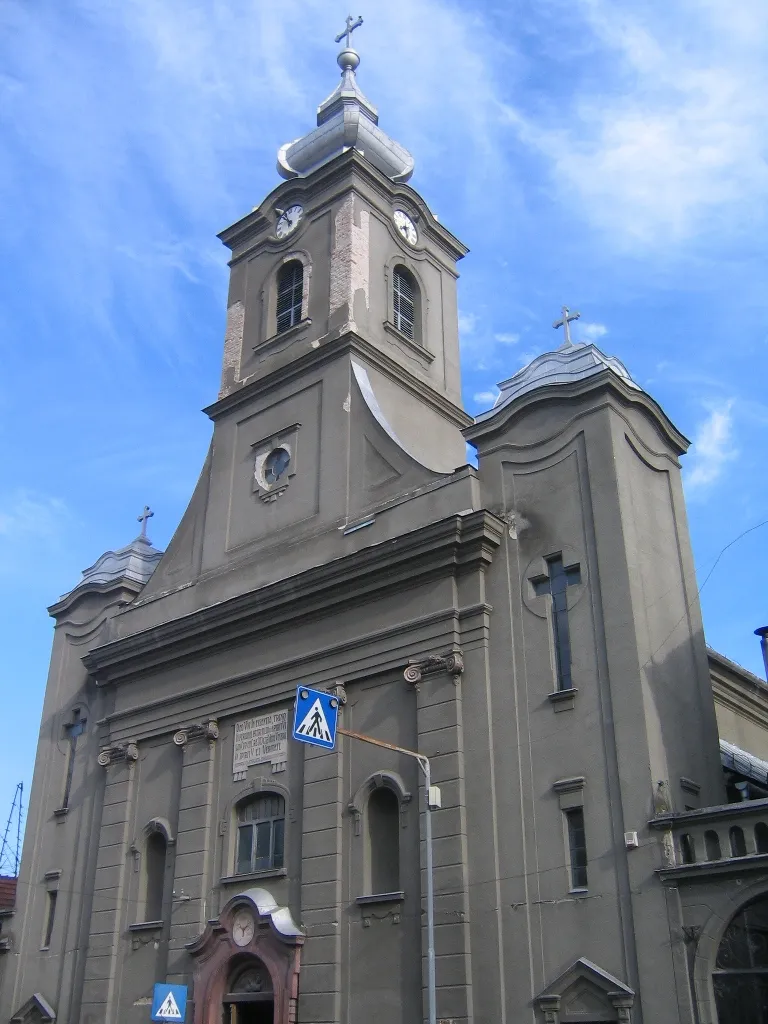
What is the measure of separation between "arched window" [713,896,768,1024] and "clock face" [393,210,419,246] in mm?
21506

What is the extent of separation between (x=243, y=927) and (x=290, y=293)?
17.2 meters

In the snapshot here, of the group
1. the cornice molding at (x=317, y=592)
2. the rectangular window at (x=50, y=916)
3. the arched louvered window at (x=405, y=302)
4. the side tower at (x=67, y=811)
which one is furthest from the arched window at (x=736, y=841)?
the rectangular window at (x=50, y=916)

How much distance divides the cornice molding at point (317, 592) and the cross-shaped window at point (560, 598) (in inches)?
49.5

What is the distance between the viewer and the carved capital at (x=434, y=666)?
22.0 metres

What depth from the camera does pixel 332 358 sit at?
28.9 m

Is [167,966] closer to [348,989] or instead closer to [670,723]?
[348,989]

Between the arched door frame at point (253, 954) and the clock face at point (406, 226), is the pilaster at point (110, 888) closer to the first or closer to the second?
the arched door frame at point (253, 954)

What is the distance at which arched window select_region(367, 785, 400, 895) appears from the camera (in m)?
22.0

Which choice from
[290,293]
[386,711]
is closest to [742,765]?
[386,711]

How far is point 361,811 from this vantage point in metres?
22.5

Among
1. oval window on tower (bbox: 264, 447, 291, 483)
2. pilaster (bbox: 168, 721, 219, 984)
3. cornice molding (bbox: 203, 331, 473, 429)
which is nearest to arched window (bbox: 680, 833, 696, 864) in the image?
pilaster (bbox: 168, 721, 219, 984)

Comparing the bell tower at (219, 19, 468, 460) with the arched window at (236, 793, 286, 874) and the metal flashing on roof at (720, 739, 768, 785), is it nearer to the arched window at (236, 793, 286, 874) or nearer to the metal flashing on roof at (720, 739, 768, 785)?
the arched window at (236, 793, 286, 874)

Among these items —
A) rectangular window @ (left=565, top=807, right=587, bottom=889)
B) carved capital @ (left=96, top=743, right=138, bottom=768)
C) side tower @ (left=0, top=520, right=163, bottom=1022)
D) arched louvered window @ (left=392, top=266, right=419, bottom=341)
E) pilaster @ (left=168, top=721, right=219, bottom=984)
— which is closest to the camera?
rectangular window @ (left=565, top=807, right=587, bottom=889)

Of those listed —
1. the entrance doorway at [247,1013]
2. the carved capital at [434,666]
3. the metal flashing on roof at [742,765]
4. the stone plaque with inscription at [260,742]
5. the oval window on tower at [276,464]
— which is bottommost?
the entrance doorway at [247,1013]
